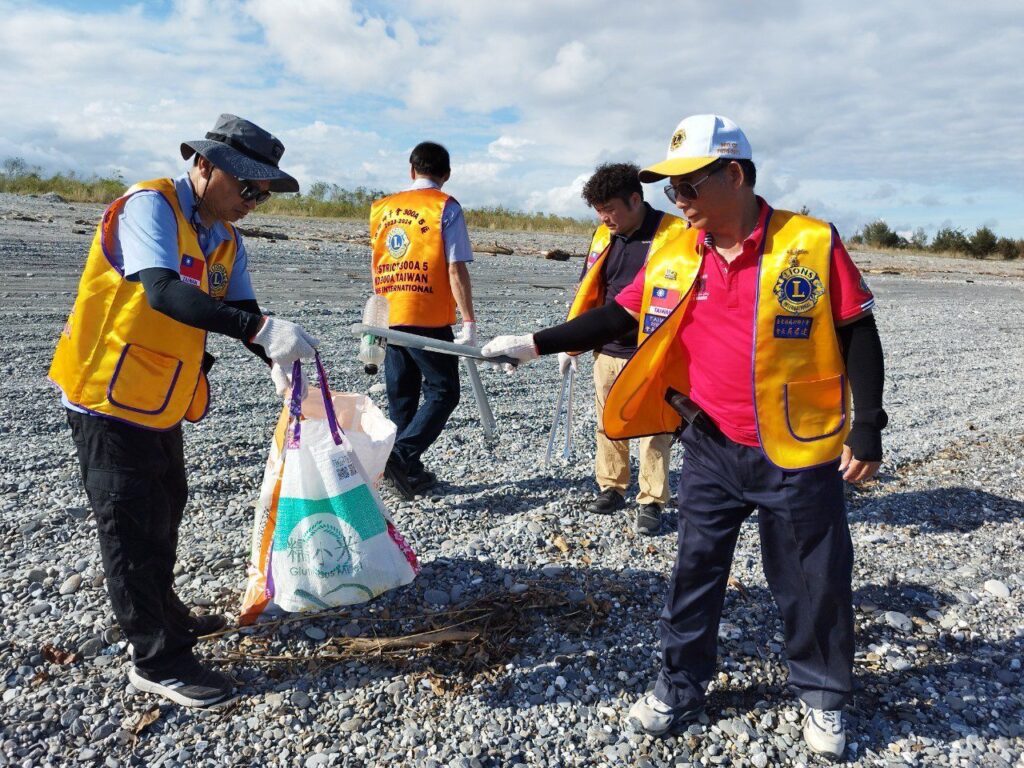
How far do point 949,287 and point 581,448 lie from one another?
21726mm

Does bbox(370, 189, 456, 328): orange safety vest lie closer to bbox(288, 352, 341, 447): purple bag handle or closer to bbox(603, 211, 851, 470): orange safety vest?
bbox(288, 352, 341, 447): purple bag handle

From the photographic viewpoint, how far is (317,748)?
264cm

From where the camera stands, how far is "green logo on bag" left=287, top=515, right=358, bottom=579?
2971 mm

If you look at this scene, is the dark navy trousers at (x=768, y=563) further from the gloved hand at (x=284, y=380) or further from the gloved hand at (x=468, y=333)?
the gloved hand at (x=468, y=333)

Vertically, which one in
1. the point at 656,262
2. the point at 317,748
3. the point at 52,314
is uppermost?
the point at 656,262

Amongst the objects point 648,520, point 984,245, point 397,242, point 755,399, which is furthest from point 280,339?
point 984,245

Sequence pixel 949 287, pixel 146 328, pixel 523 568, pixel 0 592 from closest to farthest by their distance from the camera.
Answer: pixel 146 328, pixel 0 592, pixel 523 568, pixel 949 287

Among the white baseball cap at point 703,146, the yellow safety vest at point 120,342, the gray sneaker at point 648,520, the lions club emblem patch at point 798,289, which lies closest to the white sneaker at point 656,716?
the lions club emblem patch at point 798,289

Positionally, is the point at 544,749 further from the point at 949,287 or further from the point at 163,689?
the point at 949,287

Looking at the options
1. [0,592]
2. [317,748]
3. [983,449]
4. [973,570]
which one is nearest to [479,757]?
[317,748]

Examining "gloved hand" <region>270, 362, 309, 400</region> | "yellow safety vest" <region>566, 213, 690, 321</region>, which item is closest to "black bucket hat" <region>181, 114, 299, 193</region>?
"gloved hand" <region>270, 362, 309, 400</region>

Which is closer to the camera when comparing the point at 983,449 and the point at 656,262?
the point at 656,262

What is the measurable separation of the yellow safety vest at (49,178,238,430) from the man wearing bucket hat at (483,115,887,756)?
1596mm

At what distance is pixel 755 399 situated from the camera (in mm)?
2467
